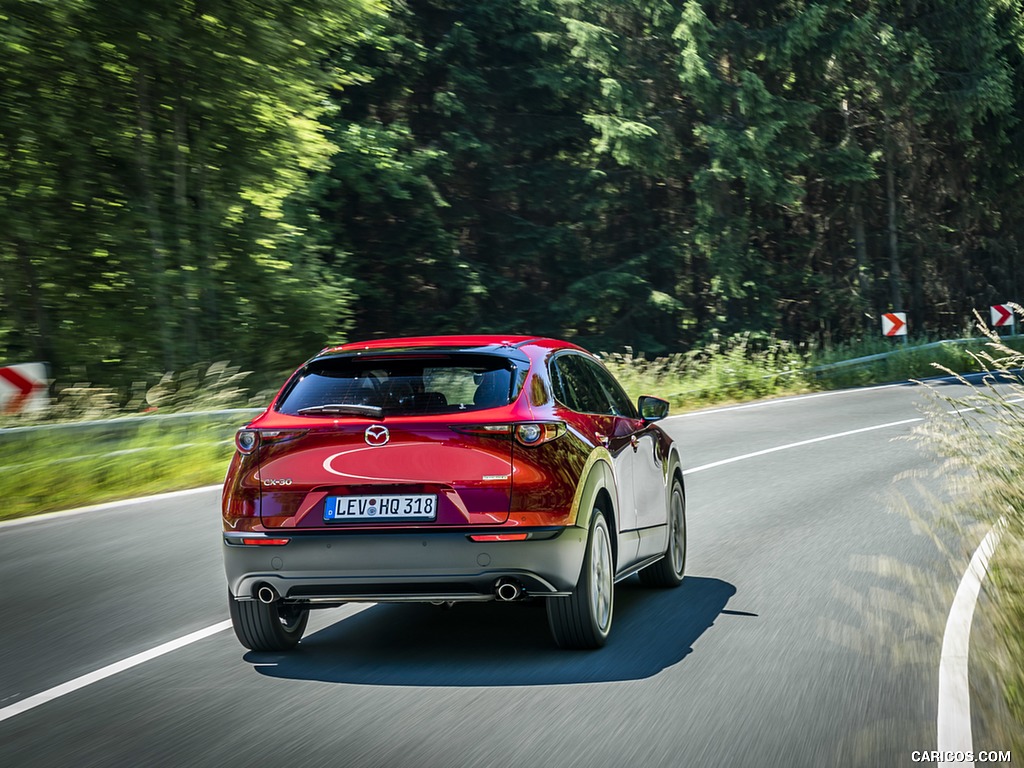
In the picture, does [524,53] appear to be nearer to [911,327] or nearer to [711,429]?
[911,327]

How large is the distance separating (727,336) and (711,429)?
1640cm

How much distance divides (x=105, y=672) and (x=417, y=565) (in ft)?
5.50

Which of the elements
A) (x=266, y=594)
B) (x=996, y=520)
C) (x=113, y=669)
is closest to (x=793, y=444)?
(x=996, y=520)

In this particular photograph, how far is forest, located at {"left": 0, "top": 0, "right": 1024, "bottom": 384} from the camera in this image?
77.8 ft

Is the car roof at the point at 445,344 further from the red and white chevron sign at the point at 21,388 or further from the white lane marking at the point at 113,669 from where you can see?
the red and white chevron sign at the point at 21,388

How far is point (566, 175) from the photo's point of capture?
131 ft

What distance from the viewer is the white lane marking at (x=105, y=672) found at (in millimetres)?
5891

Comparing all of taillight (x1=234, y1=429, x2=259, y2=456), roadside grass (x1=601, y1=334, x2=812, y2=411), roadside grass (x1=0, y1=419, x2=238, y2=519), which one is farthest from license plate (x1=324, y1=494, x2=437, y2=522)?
roadside grass (x1=601, y1=334, x2=812, y2=411)

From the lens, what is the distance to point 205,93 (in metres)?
23.4

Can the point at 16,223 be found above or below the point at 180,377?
above

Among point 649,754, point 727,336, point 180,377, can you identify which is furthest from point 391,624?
point 727,336

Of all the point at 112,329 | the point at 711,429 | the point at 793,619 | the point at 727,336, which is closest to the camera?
the point at 793,619

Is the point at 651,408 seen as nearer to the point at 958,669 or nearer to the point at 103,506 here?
the point at 958,669

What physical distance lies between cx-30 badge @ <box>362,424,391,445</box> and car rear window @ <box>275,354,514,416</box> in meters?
0.13
